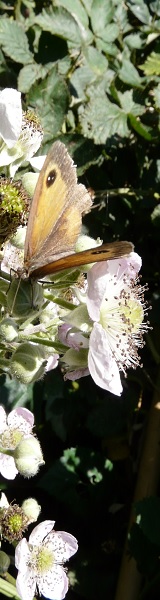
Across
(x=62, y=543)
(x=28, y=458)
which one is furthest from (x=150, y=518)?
(x=28, y=458)

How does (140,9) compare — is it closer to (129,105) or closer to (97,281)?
(129,105)

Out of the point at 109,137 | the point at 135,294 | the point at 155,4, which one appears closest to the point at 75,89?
the point at 109,137

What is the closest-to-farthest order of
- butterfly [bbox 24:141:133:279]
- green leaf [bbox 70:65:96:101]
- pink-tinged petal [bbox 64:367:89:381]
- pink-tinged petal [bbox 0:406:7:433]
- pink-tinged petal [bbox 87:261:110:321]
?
1. butterfly [bbox 24:141:133:279]
2. pink-tinged petal [bbox 87:261:110:321]
3. pink-tinged petal [bbox 64:367:89:381]
4. pink-tinged petal [bbox 0:406:7:433]
5. green leaf [bbox 70:65:96:101]

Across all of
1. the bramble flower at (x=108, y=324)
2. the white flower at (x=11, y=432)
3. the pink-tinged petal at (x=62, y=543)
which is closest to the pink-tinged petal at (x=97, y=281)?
the bramble flower at (x=108, y=324)

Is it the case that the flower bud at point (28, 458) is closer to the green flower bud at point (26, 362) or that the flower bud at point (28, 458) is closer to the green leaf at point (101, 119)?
the green flower bud at point (26, 362)

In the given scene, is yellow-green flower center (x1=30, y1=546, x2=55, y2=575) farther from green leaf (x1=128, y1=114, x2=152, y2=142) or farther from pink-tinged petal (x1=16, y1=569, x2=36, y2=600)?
green leaf (x1=128, y1=114, x2=152, y2=142)

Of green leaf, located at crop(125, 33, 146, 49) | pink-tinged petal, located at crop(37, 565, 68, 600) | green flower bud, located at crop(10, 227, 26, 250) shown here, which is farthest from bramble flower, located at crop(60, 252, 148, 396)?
green leaf, located at crop(125, 33, 146, 49)

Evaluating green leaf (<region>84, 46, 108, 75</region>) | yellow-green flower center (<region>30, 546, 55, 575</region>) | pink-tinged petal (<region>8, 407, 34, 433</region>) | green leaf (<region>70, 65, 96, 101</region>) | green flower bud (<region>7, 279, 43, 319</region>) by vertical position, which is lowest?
yellow-green flower center (<region>30, 546, 55, 575</region>)
